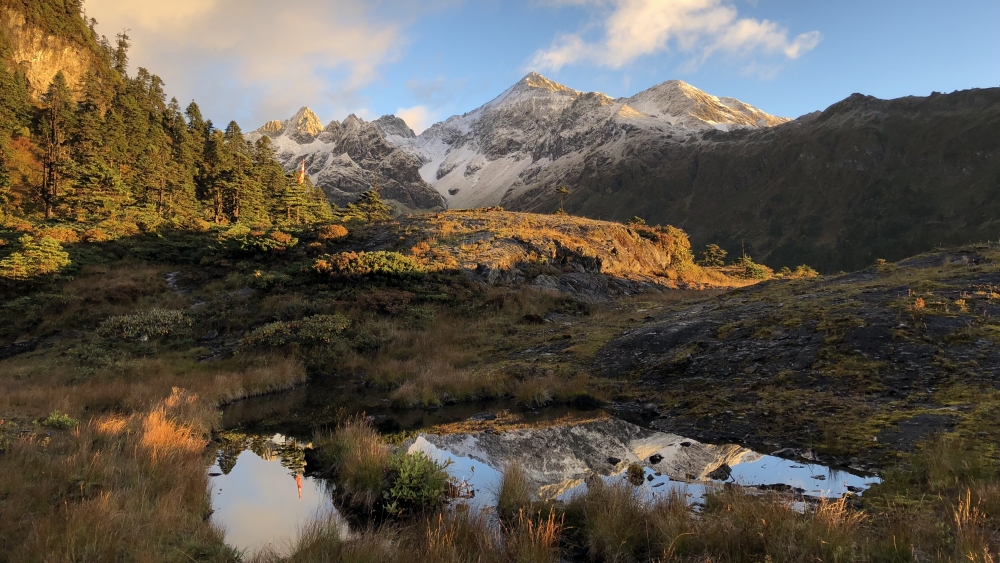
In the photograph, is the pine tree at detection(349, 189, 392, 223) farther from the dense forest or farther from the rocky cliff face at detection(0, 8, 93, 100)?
the rocky cliff face at detection(0, 8, 93, 100)

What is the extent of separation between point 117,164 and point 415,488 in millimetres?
67906

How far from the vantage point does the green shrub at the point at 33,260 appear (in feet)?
99.1

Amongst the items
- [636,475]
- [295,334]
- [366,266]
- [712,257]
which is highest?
[712,257]

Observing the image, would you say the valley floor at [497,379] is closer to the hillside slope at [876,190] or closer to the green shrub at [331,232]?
the green shrub at [331,232]

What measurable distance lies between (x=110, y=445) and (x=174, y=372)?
37.7 feet

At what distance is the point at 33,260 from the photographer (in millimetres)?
31719

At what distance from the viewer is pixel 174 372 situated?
64.1 feet

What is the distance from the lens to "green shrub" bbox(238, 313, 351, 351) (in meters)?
23.0

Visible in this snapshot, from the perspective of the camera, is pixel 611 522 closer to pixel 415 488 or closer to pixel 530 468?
pixel 415 488

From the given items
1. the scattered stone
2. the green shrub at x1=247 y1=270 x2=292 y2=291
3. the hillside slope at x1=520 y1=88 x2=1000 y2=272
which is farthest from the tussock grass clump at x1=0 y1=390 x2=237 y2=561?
the hillside slope at x1=520 y1=88 x2=1000 y2=272

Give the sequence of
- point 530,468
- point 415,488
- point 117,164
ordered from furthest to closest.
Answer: point 117,164 < point 530,468 < point 415,488

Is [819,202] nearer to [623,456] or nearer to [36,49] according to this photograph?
[623,456]

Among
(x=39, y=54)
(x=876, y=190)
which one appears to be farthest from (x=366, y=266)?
(x=876, y=190)

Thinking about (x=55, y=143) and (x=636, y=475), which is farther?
(x=55, y=143)
